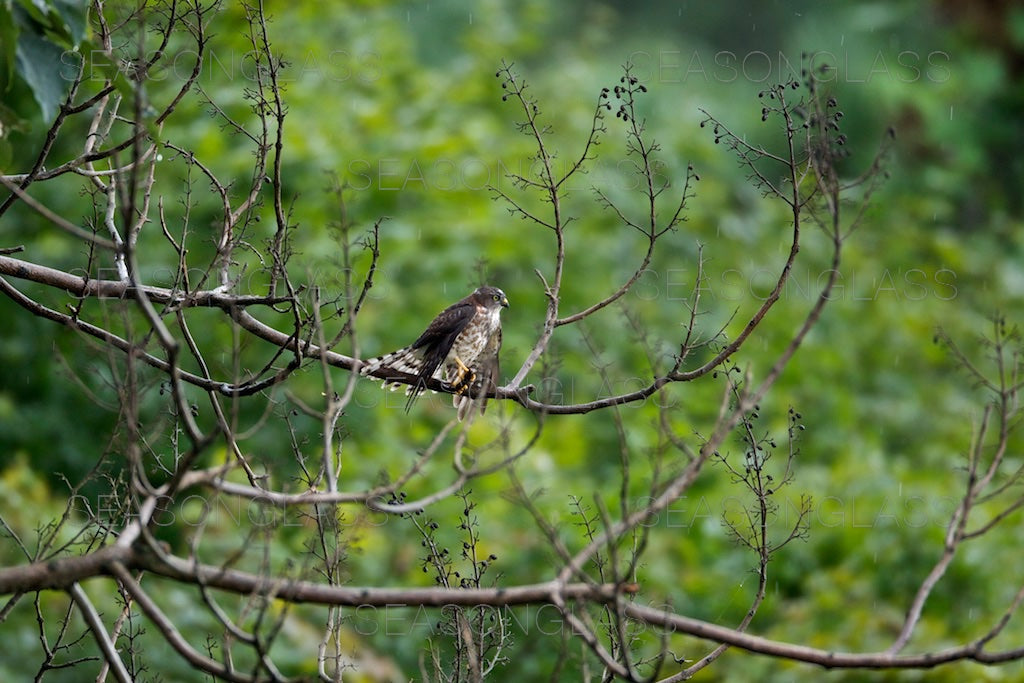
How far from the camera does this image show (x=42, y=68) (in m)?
2.06

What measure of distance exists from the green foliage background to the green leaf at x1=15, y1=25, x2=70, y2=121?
0.29 meters

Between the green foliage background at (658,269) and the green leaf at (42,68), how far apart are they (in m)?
0.29

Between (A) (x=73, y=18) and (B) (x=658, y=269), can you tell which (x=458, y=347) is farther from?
(B) (x=658, y=269)

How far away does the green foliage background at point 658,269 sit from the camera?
646 centimetres

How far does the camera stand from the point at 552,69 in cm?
1262

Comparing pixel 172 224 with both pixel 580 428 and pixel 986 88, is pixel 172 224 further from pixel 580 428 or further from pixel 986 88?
pixel 986 88

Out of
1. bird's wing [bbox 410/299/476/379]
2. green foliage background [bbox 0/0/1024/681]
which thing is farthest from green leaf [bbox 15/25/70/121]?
bird's wing [bbox 410/299/476/379]

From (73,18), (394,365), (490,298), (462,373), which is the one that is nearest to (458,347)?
(462,373)

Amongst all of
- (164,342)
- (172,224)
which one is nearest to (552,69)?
(172,224)

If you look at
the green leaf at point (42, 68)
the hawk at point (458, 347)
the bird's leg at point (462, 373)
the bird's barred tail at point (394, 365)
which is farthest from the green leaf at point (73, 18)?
the bird's leg at point (462, 373)

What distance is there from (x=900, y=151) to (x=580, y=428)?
650 cm

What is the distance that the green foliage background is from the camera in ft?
21.2

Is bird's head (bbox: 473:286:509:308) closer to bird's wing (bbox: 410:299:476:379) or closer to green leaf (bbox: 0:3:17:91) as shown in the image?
bird's wing (bbox: 410:299:476:379)

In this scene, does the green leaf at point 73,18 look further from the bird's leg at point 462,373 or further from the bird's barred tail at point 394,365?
the bird's leg at point 462,373
